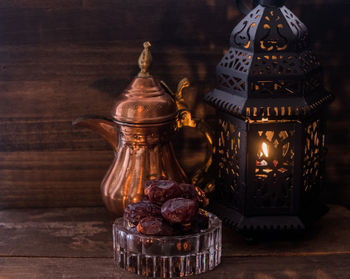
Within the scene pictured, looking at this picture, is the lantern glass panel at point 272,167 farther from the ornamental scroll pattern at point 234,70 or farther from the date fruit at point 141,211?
the date fruit at point 141,211

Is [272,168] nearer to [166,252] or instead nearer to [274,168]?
[274,168]

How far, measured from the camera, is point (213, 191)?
3.62 feet

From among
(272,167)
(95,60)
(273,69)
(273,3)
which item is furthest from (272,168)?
(95,60)

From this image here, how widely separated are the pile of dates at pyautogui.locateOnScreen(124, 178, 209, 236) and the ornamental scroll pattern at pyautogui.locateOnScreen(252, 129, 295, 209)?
116 mm

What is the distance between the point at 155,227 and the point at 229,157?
23 cm

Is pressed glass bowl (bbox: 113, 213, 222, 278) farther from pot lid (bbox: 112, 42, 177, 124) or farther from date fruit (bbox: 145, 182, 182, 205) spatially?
pot lid (bbox: 112, 42, 177, 124)

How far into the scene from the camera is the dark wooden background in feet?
3.60

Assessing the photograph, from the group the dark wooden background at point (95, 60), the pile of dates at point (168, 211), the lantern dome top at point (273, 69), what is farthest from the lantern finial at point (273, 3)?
the pile of dates at point (168, 211)

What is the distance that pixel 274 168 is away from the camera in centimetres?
95

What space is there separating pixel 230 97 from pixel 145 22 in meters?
0.27

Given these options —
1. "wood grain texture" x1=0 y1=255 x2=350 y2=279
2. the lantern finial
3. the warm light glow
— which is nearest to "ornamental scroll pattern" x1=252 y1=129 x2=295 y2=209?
the warm light glow

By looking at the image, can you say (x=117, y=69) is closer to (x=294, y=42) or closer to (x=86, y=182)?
(x=86, y=182)

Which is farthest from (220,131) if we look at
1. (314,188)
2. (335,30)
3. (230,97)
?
(335,30)

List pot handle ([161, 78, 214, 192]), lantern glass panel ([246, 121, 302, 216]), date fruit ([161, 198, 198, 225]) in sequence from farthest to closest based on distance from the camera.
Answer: pot handle ([161, 78, 214, 192]) → lantern glass panel ([246, 121, 302, 216]) → date fruit ([161, 198, 198, 225])
